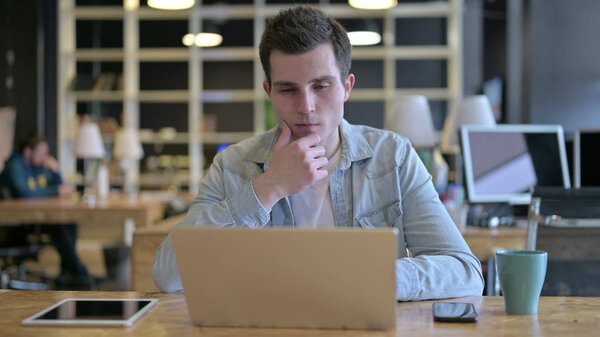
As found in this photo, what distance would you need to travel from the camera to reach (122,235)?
749cm

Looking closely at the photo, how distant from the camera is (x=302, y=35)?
5.17 feet

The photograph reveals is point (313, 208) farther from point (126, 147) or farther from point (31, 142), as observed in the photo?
point (126, 147)

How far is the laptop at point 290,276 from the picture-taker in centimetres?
95

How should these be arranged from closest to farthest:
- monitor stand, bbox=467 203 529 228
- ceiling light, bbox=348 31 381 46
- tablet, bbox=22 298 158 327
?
tablet, bbox=22 298 158 327, monitor stand, bbox=467 203 529 228, ceiling light, bbox=348 31 381 46

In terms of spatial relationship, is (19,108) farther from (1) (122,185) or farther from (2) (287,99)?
(2) (287,99)

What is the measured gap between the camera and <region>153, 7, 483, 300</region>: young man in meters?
A: 1.43

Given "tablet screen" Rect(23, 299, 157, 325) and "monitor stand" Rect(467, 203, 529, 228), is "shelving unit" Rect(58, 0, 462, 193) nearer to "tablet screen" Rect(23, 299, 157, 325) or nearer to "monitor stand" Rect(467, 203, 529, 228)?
"monitor stand" Rect(467, 203, 529, 228)

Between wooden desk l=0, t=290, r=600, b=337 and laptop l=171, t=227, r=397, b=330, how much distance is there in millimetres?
23

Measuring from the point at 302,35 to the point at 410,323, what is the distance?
0.75 meters

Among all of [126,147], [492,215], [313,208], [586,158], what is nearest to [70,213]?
[126,147]

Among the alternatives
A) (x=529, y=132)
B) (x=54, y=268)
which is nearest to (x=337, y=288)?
(x=529, y=132)

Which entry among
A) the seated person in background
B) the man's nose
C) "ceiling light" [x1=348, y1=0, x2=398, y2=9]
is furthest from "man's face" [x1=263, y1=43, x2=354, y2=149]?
"ceiling light" [x1=348, y1=0, x2=398, y2=9]

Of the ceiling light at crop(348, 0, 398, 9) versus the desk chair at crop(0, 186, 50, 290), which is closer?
the desk chair at crop(0, 186, 50, 290)

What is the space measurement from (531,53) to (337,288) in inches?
218
